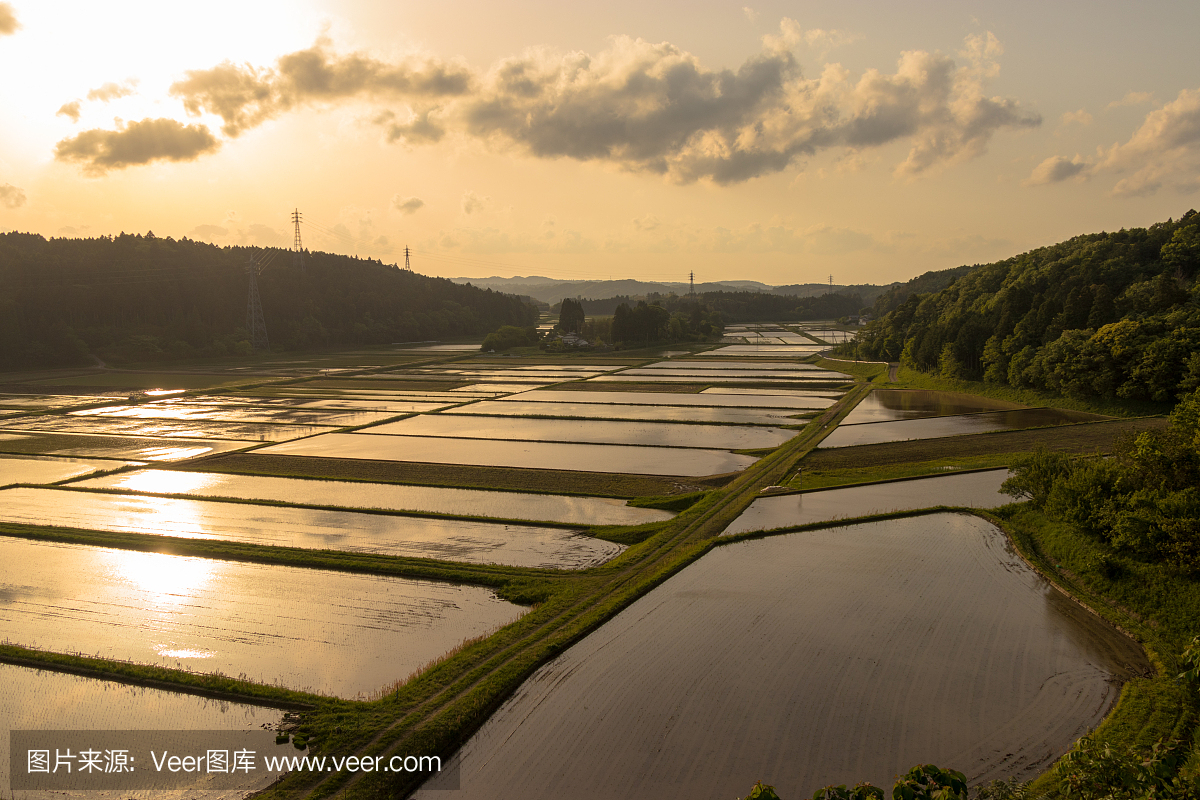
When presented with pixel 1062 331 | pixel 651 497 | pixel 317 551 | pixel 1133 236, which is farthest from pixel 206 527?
pixel 1133 236

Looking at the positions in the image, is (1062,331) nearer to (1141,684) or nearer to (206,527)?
Result: (1141,684)

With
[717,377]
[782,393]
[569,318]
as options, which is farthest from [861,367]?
[569,318]

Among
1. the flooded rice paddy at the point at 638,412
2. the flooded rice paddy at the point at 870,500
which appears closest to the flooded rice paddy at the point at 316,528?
the flooded rice paddy at the point at 870,500

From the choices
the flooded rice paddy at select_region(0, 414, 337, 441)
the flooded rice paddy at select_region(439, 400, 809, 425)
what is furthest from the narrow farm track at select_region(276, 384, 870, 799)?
the flooded rice paddy at select_region(0, 414, 337, 441)

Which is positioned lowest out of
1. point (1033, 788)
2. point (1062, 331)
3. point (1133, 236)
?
point (1033, 788)

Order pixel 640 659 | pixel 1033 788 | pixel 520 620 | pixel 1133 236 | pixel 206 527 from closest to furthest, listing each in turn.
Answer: pixel 1033 788
pixel 640 659
pixel 520 620
pixel 206 527
pixel 1133 236

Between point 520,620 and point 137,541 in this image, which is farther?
point 137,541

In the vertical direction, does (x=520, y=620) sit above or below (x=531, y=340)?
below
